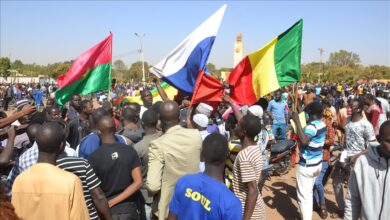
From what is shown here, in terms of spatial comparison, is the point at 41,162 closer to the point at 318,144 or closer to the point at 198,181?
the point at 198,181

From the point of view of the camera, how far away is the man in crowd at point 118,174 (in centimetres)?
312

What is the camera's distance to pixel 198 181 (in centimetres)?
235

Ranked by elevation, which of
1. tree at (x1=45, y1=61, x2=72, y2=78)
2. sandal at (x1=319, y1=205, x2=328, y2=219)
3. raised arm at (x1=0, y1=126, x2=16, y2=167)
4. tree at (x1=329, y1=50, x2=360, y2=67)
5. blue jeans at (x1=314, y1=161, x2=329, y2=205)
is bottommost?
sandal at (x1=319, y1=205, x2=328, y2=219)

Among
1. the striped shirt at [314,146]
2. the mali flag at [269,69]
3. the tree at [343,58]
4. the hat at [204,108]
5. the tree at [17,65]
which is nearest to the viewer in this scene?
the striped shirt at [314,146]

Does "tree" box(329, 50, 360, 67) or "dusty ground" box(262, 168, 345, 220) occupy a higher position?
"tree" box(329, 50, 360, 67)

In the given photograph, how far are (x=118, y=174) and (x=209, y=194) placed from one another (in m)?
1.20

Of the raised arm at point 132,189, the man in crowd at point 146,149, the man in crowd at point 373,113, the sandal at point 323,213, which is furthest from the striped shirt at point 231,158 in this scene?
the man in crowd at point 373,113

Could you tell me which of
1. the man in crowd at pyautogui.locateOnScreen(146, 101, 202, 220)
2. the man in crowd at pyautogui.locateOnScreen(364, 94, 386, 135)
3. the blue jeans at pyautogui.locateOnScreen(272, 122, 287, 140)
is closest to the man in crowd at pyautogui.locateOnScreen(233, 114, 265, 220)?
the man in crowd at pyautogui.locateOnScreen(146, 101, 202, 220)

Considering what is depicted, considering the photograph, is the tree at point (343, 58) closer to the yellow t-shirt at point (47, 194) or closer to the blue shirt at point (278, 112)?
the blue shirt at point (278, 112)

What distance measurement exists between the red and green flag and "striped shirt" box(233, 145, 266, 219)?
4036mm

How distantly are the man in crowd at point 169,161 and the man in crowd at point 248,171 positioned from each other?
442 mm

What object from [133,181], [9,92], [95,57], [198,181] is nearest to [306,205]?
[133,181]

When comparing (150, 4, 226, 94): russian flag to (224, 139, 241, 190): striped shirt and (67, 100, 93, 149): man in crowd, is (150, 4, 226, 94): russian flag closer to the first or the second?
(67, 100, 93, 149): man in crowd

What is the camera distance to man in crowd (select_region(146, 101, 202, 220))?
3.29 metres
